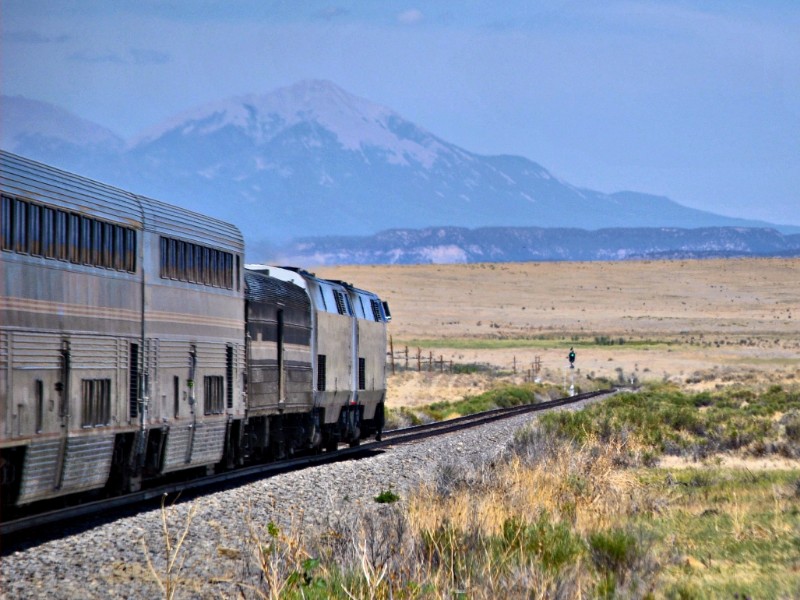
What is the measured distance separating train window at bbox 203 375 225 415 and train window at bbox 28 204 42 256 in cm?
584

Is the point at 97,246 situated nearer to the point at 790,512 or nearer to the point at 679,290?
the point at 790,512

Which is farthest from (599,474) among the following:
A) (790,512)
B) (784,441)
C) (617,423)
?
(617,423)

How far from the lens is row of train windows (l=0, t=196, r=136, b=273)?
44.5 feet

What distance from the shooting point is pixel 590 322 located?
14625 cm

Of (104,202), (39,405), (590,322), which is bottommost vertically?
(39,405)

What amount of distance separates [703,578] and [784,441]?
17654 mm

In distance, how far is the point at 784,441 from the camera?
1129 inches

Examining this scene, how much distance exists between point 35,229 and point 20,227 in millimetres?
364

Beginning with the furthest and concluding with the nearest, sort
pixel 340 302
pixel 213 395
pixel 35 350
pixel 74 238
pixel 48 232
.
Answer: pixel 340 302 < pixel 213 395 < pixel 74 238 < pixel 48 232 < pixel 35 350

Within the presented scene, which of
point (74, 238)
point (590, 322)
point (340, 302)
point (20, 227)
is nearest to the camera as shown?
point (20, 227)

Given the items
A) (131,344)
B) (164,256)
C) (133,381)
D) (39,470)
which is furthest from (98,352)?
(164,256)

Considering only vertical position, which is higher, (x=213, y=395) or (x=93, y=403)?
(x=213, y=395)

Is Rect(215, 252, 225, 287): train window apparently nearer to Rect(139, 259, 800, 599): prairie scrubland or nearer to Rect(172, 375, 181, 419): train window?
Rect(172, 375, 181, 419): train window

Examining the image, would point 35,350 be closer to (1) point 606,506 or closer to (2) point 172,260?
(2) point 172,260
